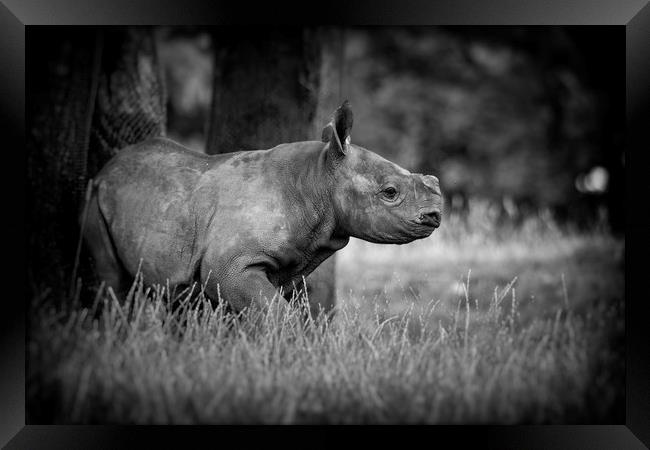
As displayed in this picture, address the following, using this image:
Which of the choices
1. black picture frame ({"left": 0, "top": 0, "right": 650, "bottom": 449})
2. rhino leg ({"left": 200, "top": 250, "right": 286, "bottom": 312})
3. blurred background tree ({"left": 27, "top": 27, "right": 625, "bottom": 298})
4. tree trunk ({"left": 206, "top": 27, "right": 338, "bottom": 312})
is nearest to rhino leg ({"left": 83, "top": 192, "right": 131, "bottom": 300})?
blurred background tree ({"left": 27, "top": 27, "right": 625, "bottom": 298})

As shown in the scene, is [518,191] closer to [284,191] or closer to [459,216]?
[459,216]

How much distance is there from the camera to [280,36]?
5.55 meters

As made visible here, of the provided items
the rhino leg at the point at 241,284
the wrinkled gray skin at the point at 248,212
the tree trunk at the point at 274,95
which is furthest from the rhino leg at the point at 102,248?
the tree trunk at the point at 274,95

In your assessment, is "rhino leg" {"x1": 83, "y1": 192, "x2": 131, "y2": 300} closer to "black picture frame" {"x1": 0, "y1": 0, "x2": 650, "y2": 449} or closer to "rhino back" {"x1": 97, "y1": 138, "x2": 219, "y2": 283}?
"rhino back" {"x1": 97, "y1": 138, "x2": 219, "y2": 283}

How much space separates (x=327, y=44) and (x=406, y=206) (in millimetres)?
1865

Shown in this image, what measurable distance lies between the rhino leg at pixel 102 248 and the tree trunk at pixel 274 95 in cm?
113

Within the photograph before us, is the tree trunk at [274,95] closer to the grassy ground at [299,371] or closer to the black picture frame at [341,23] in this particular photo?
the black picture frame at [341,23]

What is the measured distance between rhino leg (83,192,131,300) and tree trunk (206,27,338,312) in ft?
3.71

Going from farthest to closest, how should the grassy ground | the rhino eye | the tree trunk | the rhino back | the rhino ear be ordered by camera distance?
the tree trunk < the rhino back < the rhino eye < the rhino ear < the grassy ground

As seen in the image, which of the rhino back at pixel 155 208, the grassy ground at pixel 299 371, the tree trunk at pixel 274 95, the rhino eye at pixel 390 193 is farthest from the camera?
the tree trunk at pixel 274 95

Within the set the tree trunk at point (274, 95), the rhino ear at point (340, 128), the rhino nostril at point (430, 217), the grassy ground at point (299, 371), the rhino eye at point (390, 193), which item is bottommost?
the grassy ground at point (299, 371)

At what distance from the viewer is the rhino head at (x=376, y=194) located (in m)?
4.38

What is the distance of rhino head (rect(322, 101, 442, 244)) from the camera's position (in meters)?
4.38

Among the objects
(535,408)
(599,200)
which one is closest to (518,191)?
(599,200)
